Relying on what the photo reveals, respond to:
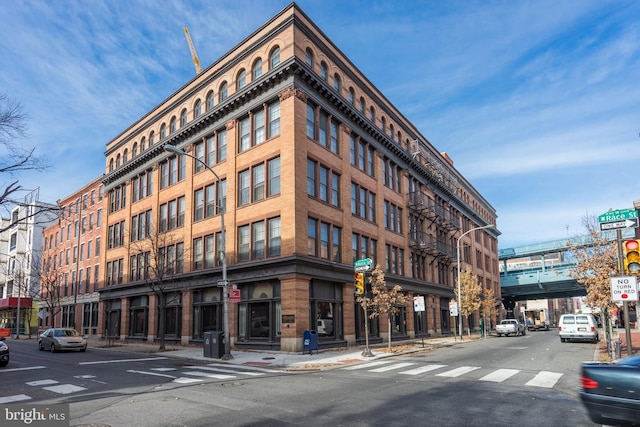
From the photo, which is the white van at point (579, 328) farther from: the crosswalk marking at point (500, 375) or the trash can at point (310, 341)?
the crosswalk marking at point (500, 375)

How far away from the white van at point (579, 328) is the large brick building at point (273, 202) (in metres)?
11.2

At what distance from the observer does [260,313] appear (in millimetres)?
26219

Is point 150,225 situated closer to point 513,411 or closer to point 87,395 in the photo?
point 87,395

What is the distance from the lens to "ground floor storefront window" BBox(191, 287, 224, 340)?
96.0 ft

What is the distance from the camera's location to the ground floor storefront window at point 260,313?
25.2m

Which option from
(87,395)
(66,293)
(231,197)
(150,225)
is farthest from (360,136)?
(66,293)

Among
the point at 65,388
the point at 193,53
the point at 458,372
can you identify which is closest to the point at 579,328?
the point at 458,372

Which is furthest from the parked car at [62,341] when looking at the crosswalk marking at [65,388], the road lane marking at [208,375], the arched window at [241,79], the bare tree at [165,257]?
the arched window at [241,79]

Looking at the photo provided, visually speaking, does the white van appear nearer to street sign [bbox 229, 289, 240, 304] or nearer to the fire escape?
the fire escape

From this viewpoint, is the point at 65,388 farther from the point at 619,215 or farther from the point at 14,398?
the point at 619,215

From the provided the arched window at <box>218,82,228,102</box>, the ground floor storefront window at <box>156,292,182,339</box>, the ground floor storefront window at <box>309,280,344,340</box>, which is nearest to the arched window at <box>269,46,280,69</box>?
the arched window at <box>218,82,228,102</box>

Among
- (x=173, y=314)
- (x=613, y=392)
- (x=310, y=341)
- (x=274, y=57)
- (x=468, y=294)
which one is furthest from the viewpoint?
(x=468, y=294)

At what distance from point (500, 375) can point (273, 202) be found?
612 inches

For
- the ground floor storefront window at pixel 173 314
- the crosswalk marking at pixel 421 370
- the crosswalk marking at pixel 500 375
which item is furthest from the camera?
the ground floor storefront window at pixel 173 314
